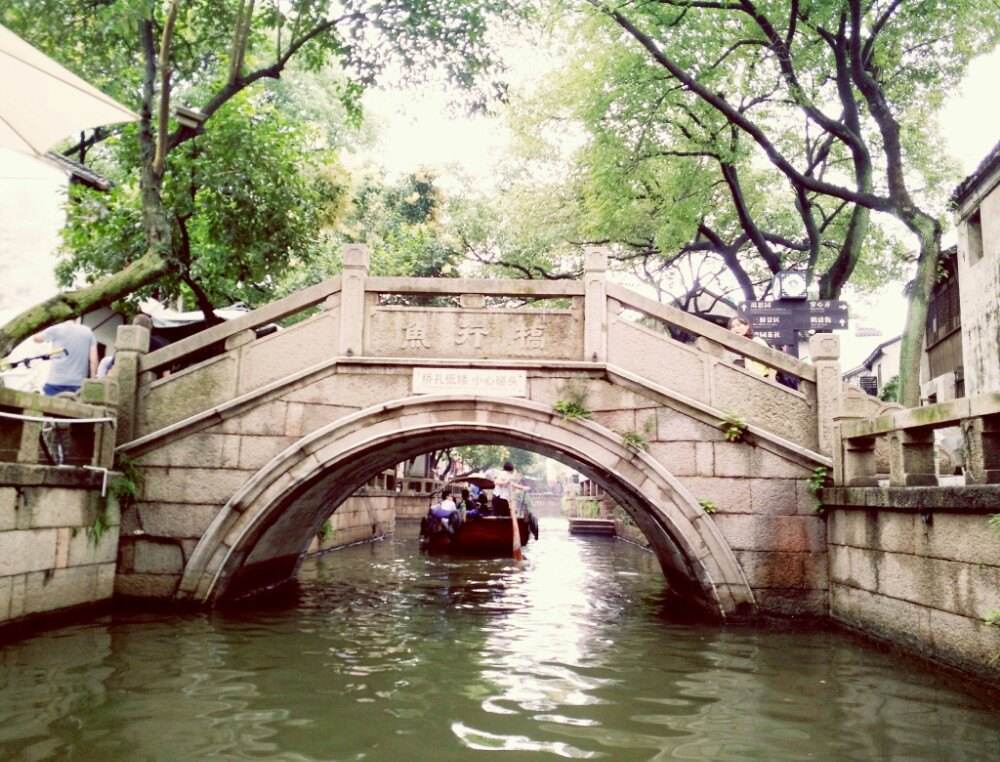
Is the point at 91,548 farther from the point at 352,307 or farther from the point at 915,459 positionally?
the point at 915,459

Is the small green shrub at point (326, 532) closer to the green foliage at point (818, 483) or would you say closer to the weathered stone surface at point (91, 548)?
the weathered stone surface at point (91, 548)

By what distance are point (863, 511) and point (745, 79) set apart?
904 centimetres

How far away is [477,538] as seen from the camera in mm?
17344

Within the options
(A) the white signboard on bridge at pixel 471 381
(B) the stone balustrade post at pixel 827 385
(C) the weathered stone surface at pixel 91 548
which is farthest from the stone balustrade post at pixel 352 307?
(B) the stone balustrade post at pixel 827 385

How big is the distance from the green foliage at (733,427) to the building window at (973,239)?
28.4ft

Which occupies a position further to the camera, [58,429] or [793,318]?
[793,318]

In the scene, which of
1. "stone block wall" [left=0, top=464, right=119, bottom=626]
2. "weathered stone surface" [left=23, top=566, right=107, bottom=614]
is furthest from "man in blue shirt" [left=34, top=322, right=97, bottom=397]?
"weathered stone surface" [left=23, top=566, right=107, bottom=614]

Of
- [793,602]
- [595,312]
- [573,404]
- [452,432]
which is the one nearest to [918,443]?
[793,602]

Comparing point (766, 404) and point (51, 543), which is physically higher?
point (766, 404)

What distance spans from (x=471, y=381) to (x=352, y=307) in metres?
1.49

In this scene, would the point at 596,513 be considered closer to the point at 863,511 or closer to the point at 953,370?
the point at 953,370

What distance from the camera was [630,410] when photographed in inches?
319

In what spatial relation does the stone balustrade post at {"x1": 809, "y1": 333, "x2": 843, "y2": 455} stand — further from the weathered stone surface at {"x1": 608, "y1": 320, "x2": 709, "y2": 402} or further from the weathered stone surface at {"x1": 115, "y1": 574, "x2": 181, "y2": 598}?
the weathered stone surface at {"x1": 115, "y1": 574, "x2": 181, "y2": 598}

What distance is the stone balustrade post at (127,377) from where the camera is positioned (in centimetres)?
823
